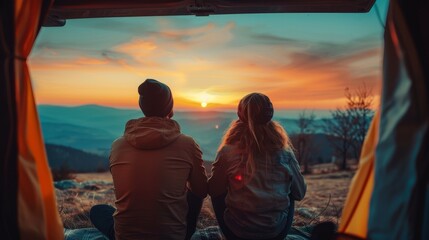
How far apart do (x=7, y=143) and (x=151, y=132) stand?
2.20 ft

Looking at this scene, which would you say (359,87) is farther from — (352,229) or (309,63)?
(352,229)

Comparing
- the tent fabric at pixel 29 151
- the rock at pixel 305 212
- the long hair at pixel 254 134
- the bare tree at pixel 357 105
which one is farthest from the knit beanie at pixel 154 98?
the bare tree at pixel 357 105

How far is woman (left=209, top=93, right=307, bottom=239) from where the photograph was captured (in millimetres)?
2037

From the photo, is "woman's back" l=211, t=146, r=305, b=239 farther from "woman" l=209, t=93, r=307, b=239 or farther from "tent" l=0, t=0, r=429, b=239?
"tent" l=0, t=0, r=429, b=239

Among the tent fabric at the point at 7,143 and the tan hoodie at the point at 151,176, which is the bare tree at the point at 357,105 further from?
the tent fabric at the point at 7,143

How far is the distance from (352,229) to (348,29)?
2.69 metres

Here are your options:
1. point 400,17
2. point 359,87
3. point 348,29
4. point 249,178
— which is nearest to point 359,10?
point 400,17

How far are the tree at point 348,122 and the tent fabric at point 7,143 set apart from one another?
353 centimetres

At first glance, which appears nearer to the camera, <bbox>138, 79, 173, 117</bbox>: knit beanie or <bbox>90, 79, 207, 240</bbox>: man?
<bbox>90, 79, 207, 240</bbox>: man

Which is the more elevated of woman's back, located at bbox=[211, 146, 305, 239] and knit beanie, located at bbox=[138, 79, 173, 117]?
knit beanie, located at bbox=[138, 79, 173, 117]

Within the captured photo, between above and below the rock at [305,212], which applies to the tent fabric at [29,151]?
above

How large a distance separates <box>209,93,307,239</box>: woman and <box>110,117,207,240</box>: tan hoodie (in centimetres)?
23

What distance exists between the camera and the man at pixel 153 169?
1910 mm

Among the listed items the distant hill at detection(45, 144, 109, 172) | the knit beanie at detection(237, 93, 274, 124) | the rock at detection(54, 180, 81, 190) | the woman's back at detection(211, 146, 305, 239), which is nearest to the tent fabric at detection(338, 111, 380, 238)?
the woman's back at detection(211, 146, 305, 239)
